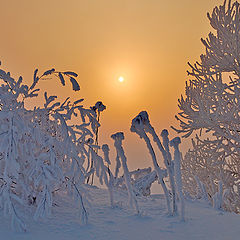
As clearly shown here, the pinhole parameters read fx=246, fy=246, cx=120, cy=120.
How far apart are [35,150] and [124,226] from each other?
192 cm

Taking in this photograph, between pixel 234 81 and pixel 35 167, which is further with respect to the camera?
A: pixel 234 81

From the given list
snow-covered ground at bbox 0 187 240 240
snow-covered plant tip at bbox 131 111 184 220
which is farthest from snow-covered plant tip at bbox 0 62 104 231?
snow-covered plant tip at bbox 131 111 184 220

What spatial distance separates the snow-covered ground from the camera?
119 inches

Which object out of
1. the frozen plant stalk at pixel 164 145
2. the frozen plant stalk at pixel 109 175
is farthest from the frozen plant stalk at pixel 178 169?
the frozen plant stalk at pixel 109 175

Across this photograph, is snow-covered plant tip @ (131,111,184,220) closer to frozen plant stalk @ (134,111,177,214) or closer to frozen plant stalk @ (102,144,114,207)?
frozen plant stalk @ (134,111,177,214)

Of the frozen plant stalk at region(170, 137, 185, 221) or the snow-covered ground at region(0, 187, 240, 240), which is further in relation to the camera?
the frozen plant stalk at region(170, 137, 185, 221)

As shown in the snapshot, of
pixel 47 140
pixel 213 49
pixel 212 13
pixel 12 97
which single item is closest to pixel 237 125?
Result: pixel 213 49

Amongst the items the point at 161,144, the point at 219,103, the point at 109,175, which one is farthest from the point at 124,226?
the point at 219,103

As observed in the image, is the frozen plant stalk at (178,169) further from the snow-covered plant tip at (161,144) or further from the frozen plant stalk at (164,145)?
the frozen plant stalk at (164,145)

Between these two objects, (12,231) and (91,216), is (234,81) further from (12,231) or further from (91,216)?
(12,231)

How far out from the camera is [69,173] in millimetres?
3836

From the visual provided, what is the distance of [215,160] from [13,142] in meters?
6.51

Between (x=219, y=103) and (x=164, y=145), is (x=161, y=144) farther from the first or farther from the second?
(x=219, y=103)

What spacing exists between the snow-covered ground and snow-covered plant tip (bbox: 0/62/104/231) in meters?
0.18
